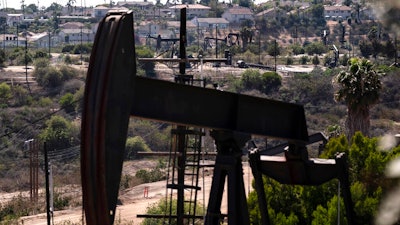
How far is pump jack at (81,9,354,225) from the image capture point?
29.6ft

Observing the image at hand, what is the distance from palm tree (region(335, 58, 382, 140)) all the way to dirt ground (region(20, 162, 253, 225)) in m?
4.38

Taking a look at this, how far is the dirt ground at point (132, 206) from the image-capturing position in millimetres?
39969

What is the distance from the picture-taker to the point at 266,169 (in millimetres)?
Result: 13477

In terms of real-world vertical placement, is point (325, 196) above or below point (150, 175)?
above

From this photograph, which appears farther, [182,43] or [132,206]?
[132,206]

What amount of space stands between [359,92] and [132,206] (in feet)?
37.7

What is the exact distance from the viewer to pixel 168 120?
1058 centimetres

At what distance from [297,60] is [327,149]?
89.4m

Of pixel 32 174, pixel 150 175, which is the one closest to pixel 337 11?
pixel 150 175

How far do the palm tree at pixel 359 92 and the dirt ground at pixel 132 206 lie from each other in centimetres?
438

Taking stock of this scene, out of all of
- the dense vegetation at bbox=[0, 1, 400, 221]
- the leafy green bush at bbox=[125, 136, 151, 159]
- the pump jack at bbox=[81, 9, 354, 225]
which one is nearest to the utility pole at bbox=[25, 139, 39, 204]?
the dense vegetation at bbox=[0, 1, 400, 221]

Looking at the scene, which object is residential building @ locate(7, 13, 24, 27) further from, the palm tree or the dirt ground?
the palm tree

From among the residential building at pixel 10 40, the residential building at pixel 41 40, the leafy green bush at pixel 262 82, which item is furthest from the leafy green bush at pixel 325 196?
the residential building at pixel 41 40

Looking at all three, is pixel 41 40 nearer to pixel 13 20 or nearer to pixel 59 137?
Result: pixel 13 20
